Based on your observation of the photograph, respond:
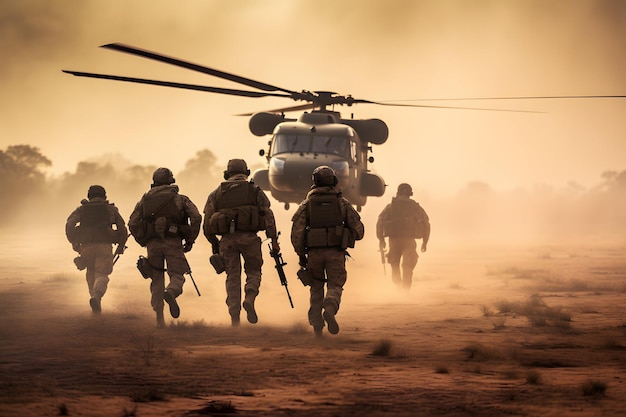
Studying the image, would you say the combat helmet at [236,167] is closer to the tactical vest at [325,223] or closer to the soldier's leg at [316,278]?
the tactical vest at [325,223]

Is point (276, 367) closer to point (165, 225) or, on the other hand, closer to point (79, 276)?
point (165, 225)

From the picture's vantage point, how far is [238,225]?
12.3 meters

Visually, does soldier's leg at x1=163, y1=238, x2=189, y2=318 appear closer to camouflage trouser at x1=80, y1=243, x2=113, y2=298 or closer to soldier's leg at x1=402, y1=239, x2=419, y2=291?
camouflage trouser at x1=80, y1=243, x2=113, y2=298

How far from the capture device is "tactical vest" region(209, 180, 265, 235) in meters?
12.2

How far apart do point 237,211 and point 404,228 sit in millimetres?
6567

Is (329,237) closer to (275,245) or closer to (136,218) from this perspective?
(275,245)

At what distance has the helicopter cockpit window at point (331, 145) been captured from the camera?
1786 centimetres

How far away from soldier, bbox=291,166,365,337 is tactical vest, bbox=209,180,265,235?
0.71m

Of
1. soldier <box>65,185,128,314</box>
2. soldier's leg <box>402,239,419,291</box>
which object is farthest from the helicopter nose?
soldier <box>65,185,128,314</box>

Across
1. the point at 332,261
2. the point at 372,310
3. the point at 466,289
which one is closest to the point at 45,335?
the point at 332,261

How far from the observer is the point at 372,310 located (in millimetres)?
15250

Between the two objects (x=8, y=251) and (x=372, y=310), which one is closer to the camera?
(x=372, y=310)

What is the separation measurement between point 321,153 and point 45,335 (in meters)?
7.36

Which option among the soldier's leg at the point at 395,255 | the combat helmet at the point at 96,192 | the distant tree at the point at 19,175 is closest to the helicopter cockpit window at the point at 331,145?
the soldier's leg at the point at 395,255
